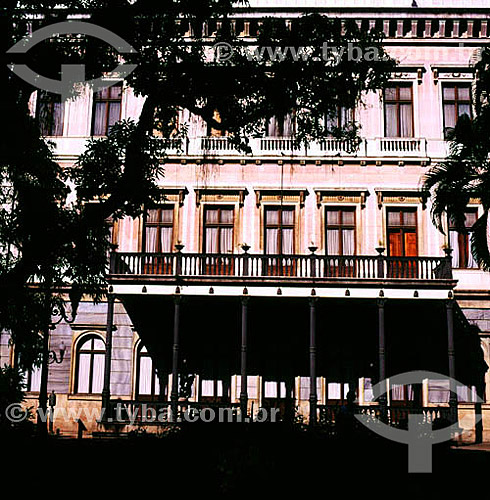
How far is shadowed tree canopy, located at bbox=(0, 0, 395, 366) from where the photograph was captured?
11.2 meters

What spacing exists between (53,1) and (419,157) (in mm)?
16313

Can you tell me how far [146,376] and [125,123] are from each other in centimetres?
1292

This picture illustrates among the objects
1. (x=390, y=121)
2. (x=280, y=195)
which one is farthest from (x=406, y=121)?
(x=280, y=195)

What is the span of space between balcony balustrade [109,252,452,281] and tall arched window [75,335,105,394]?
349 cm

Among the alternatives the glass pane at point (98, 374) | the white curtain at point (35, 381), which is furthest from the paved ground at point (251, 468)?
the white curtain at point (35, 381)

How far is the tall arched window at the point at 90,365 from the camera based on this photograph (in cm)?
2416

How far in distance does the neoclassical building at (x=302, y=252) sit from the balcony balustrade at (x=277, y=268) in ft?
0.32

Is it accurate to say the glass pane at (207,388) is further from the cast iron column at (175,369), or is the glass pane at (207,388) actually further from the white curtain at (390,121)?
the white curtain at (390,121)

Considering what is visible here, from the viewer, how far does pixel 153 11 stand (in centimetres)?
1201

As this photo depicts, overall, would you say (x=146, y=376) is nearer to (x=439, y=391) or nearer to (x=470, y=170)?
(x=439, y=391)

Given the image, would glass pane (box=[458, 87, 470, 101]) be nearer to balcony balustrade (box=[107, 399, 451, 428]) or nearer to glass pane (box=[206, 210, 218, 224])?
glass pane (box=[206, 210, 218, 224])

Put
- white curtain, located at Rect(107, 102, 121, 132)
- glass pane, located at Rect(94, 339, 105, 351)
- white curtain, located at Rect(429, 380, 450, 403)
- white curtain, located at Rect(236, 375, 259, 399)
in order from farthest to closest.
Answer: white curtain, located at Rect(107, 102, 121, 132), glass pane, located at Rect(94, 339, 105, 351), white curtain, located at Rect(236, 375, 259, 399), white curtain, located at Rect(429, 380, 450, 403)

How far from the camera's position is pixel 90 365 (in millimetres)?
24328

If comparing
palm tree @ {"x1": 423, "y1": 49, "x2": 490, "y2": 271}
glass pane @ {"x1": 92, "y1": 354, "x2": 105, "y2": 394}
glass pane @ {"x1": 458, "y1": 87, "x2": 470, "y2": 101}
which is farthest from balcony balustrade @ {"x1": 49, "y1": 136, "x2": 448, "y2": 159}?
glass pane @ {"x1": 92, "y1": 354, "x2": 105, "y2": 394}
